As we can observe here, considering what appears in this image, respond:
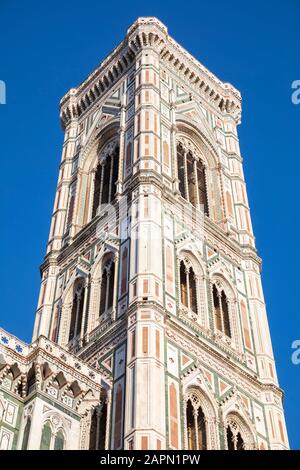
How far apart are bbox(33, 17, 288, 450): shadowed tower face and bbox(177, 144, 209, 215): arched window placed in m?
0.07

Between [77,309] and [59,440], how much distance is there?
823 centimetres

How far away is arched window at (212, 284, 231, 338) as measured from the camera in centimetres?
2577

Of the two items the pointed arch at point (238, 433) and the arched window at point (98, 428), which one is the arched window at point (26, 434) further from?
the pointed arch at point (238, 433)

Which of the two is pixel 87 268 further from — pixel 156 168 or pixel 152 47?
pixel 152 47

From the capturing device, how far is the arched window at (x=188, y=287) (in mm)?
25094

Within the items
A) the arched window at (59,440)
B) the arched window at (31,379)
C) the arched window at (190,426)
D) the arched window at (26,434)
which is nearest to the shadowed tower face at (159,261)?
the arched window at (190,426)

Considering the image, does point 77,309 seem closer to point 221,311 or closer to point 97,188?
point 221,311

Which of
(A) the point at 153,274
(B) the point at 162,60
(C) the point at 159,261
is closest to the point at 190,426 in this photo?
(A) the point at 153,274

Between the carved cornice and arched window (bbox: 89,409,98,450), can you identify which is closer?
arched window (bbox: 89,409,98,450)

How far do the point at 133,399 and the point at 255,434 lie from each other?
4258 mm

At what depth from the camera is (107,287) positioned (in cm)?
2548

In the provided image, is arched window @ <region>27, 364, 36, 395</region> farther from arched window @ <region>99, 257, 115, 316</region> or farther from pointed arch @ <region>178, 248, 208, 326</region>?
pointed arch @ <region>178, 248, 208, 326</region>

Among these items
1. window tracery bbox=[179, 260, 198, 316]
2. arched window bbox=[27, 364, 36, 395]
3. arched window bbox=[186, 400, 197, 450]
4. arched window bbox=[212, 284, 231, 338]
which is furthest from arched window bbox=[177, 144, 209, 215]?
arched window bbox=[27, 364, 36, 395]
